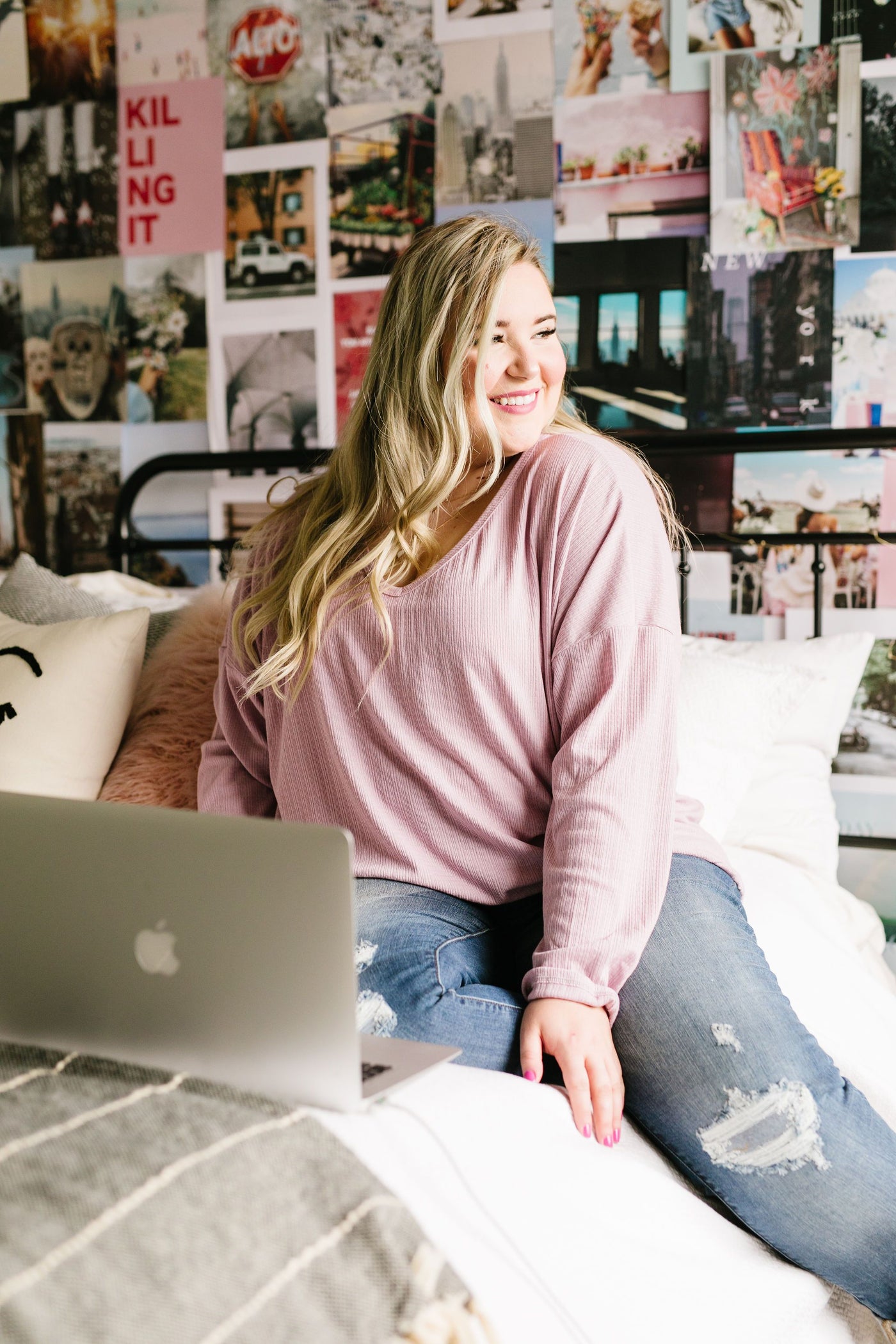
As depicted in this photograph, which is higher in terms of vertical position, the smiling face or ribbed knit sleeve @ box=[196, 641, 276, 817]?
the smiling face

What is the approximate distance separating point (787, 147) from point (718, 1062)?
4.61 feet

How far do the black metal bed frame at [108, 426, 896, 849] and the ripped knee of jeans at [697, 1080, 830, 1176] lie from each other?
919 millimetres

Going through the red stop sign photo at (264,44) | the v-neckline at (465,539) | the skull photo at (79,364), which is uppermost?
the red stop sign photo at (264,44)

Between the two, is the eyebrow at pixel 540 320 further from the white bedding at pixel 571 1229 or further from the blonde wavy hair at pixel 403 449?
the white bedding at pixel 571 1229

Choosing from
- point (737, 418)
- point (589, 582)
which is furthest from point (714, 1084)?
point (737, 418)

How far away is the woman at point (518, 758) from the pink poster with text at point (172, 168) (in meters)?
1.01

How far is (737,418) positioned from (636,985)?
43.6 inches

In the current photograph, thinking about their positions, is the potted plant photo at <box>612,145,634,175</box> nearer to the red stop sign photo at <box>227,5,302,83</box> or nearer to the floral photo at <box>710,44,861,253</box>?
the floral photo at <box>710,44,861,253</box>

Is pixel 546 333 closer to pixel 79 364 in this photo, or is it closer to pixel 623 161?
pixel 623 161

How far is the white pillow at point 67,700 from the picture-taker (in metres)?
1.44

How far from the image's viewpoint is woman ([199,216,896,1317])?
0.96 meters

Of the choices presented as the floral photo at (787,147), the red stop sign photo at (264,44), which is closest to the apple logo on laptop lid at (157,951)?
the floral photo at (787,147)

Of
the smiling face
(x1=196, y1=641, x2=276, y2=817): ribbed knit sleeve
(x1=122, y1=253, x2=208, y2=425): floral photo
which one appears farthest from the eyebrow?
(x1=122, y1=253, x2=208, y2=425): floral photo

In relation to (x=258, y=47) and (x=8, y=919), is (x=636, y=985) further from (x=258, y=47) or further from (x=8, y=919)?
(x=258, y=47)
